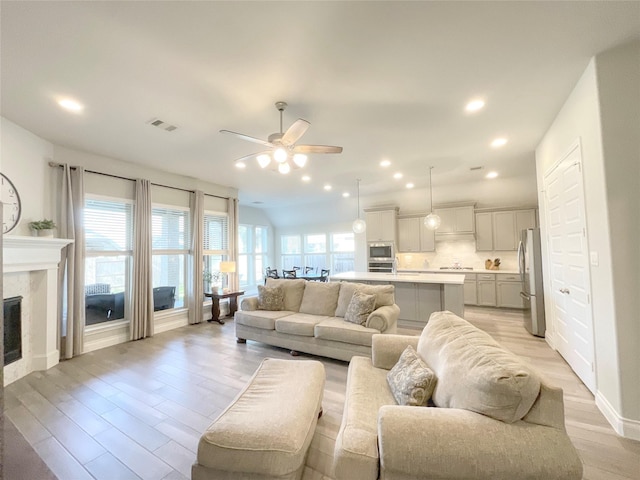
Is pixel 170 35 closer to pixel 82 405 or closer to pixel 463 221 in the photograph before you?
pixel 82 405

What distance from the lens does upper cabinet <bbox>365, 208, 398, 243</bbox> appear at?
725 cm

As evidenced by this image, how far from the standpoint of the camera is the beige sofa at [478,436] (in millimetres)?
1129

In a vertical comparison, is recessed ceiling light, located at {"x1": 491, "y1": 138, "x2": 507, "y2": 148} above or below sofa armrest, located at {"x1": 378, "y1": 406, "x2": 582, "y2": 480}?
above

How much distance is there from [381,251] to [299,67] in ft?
Answer: 18.6

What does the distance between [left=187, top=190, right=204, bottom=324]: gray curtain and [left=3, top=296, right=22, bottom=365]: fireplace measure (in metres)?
2.40

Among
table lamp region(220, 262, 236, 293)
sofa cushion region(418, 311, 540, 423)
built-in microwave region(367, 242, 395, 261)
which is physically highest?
built-in microwave region(367, 242, 395, 261)

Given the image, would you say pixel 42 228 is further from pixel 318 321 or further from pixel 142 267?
pixel 318 321

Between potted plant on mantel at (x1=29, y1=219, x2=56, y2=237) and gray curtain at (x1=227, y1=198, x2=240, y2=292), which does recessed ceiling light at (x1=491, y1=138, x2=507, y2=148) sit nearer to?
gray curtain at (x1=227, y1=198, x2=240, y2=292)

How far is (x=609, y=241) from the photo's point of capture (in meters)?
2.14

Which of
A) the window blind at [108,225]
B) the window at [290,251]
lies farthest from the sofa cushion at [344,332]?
the window at [290,251]

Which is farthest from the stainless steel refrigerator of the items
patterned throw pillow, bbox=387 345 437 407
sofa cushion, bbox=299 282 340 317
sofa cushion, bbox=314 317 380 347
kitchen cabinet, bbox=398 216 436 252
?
patterned throw pillow, bbox=387 345 437 407

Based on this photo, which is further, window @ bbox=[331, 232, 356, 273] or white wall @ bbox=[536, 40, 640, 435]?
window @ bbox=[331, 232, 356, 273]

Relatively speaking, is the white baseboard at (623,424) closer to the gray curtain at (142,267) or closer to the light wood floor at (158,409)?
the light wood floor at (158,409)

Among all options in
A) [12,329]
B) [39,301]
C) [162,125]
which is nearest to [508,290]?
[162,125]
